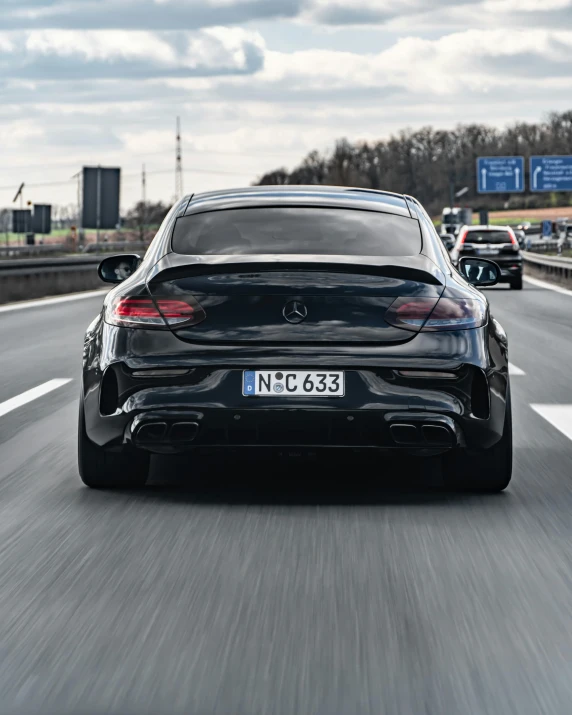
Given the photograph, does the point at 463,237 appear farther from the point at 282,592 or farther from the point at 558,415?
the point at 282,592

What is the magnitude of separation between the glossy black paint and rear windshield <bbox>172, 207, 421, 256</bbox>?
0.92 feet

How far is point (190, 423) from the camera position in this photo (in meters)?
6.37

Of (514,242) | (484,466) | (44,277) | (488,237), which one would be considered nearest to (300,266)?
(484,466)

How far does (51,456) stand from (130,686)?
436 cm

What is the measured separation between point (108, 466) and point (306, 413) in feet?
3.68

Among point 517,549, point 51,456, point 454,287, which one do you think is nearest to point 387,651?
point 517,549

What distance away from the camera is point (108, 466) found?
6.88 m

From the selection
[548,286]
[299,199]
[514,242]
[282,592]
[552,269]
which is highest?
[514,242]

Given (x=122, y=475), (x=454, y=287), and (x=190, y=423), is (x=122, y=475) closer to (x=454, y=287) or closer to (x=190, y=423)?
(x=190, y=423)

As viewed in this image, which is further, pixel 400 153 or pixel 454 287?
pixel 400 153

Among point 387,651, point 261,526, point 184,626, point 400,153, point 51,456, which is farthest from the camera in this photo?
point 400,153

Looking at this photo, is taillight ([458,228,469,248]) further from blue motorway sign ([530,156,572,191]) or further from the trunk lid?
blue motorway sign ([530,156,572,191])

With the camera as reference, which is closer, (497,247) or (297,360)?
(297,360)

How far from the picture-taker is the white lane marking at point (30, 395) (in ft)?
34.4
